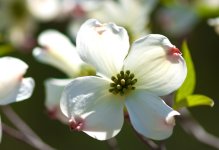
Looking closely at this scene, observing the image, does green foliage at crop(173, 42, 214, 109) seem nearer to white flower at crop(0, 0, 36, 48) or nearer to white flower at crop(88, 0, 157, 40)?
white flower at crop(88, 0, 157, 40)

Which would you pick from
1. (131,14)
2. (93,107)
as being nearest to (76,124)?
(93,107)

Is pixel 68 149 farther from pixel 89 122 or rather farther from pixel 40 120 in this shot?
pixel 89 122

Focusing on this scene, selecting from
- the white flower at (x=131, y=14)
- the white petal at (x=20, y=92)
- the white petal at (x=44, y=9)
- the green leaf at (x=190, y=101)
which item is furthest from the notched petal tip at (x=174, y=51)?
the white petal at (x=44, y=9)

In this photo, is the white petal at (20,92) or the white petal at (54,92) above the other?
the white petal at (20,92)

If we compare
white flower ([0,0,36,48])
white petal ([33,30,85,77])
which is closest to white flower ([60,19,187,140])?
white petal ([33,30,85,77])

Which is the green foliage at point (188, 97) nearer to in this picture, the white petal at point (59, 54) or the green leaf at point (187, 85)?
the green leaf at point (187, 85)

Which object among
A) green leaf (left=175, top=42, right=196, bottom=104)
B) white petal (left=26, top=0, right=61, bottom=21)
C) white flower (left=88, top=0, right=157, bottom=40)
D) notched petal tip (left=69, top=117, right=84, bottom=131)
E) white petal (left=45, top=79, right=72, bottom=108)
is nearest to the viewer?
notched petal tip (left=69, top=117, right=84, bottom=131)
